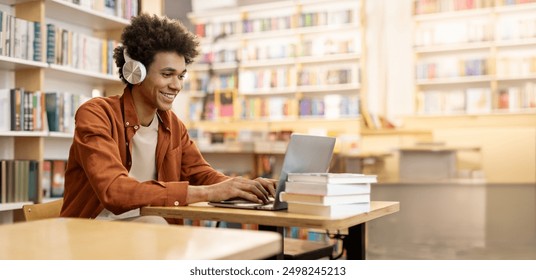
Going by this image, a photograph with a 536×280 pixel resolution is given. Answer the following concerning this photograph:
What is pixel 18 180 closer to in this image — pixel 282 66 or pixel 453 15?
pixel 282 66

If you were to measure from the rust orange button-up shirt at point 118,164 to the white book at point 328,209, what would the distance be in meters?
0.36

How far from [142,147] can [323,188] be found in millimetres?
796

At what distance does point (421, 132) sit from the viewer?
546cm

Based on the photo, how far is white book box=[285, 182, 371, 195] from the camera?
1454 millimetres

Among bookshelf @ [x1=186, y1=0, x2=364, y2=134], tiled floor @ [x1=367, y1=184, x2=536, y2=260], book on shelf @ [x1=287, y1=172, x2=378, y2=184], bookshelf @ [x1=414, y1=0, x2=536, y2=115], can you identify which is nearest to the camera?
book on shelf @ [x1=287, y1=172, x2=378, y2=184]

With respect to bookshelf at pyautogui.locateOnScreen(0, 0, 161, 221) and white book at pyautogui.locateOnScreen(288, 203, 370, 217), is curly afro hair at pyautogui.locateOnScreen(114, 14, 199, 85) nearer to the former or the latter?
white book at pyautogui.locateOnScreen(288, 203, 370, 217)

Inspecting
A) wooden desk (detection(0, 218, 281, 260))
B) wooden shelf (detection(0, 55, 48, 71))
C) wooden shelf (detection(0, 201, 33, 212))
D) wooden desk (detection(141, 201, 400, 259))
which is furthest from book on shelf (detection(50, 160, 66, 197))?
wooden desk (detection(0, 218, 281, 260))

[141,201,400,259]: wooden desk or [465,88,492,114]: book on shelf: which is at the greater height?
[465,88,492,114]: book on shelf

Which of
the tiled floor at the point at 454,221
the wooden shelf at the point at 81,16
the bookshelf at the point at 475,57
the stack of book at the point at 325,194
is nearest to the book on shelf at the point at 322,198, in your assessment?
the stack of book at the point at 325,194

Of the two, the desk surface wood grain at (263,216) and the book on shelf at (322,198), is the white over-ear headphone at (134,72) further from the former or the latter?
the book on shelf at (322,198)

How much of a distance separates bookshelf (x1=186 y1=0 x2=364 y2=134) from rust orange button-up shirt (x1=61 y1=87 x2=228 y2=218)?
446cm

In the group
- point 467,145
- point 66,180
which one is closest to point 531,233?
point 467,145
